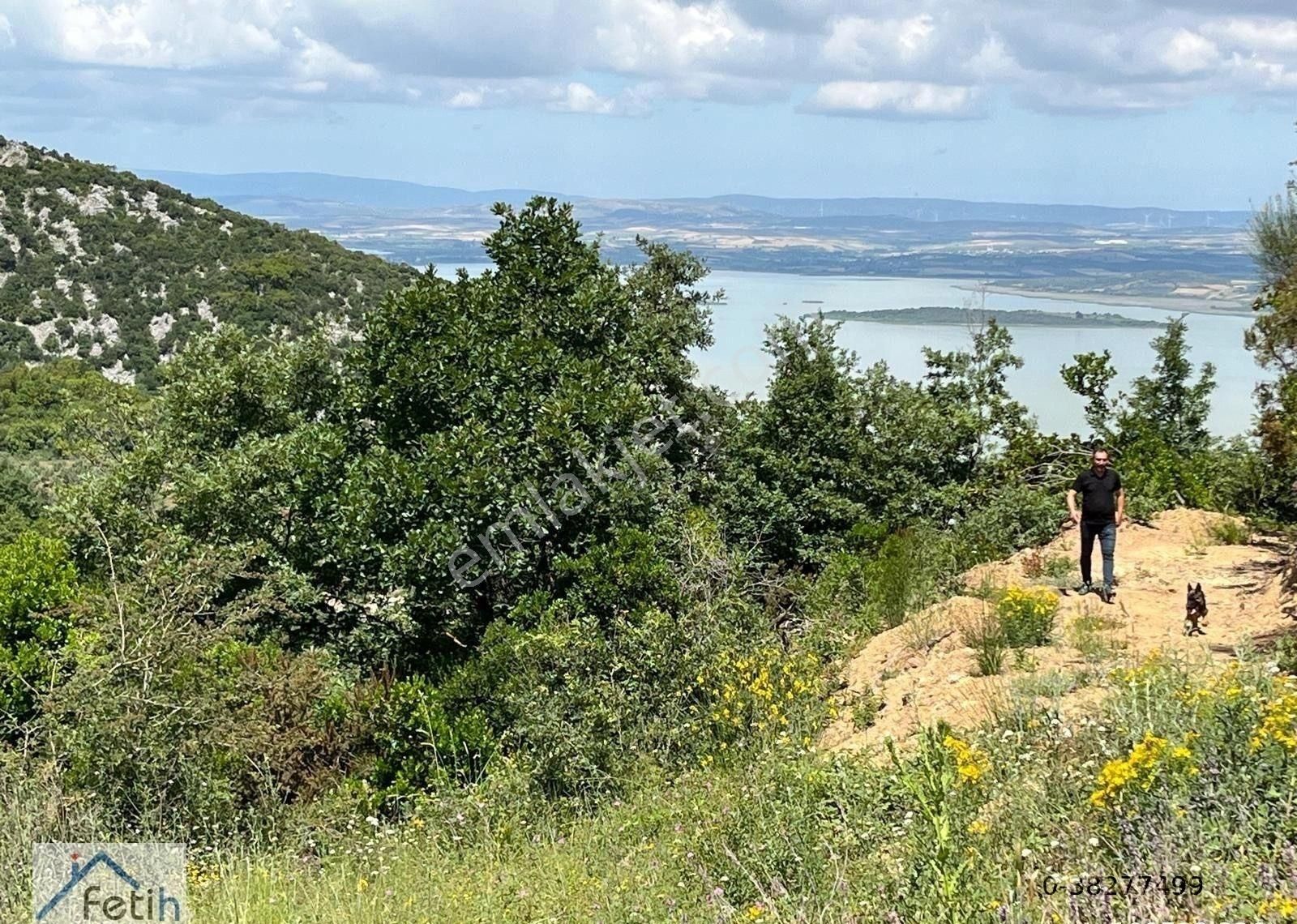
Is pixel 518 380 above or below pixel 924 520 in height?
above

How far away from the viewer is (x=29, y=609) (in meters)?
13.1

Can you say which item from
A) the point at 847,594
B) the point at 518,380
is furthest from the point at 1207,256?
the point at 518,380

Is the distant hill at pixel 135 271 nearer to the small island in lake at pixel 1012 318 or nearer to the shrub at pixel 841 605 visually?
the small island in lake at pixel 1012 318

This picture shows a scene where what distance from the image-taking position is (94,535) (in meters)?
13.4

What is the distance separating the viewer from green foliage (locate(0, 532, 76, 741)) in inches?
491

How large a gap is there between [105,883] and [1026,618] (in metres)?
7.30

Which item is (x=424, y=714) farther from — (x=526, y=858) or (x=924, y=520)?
(x=924, y=520)

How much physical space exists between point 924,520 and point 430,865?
40.6 ft

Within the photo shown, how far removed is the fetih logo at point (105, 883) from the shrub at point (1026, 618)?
671 centimetres

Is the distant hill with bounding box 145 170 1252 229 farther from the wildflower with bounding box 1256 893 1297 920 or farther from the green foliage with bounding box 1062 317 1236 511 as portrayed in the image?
the wildflower with bounding box 1256 893 1297 920

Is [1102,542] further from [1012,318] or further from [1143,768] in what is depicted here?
[1012,318]

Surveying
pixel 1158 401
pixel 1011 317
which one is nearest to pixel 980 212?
pixel 1011 317

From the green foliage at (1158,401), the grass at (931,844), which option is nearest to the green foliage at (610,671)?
the grass at (931,844)

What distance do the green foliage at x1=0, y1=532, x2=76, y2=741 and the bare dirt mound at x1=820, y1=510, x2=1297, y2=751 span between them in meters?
9.56
